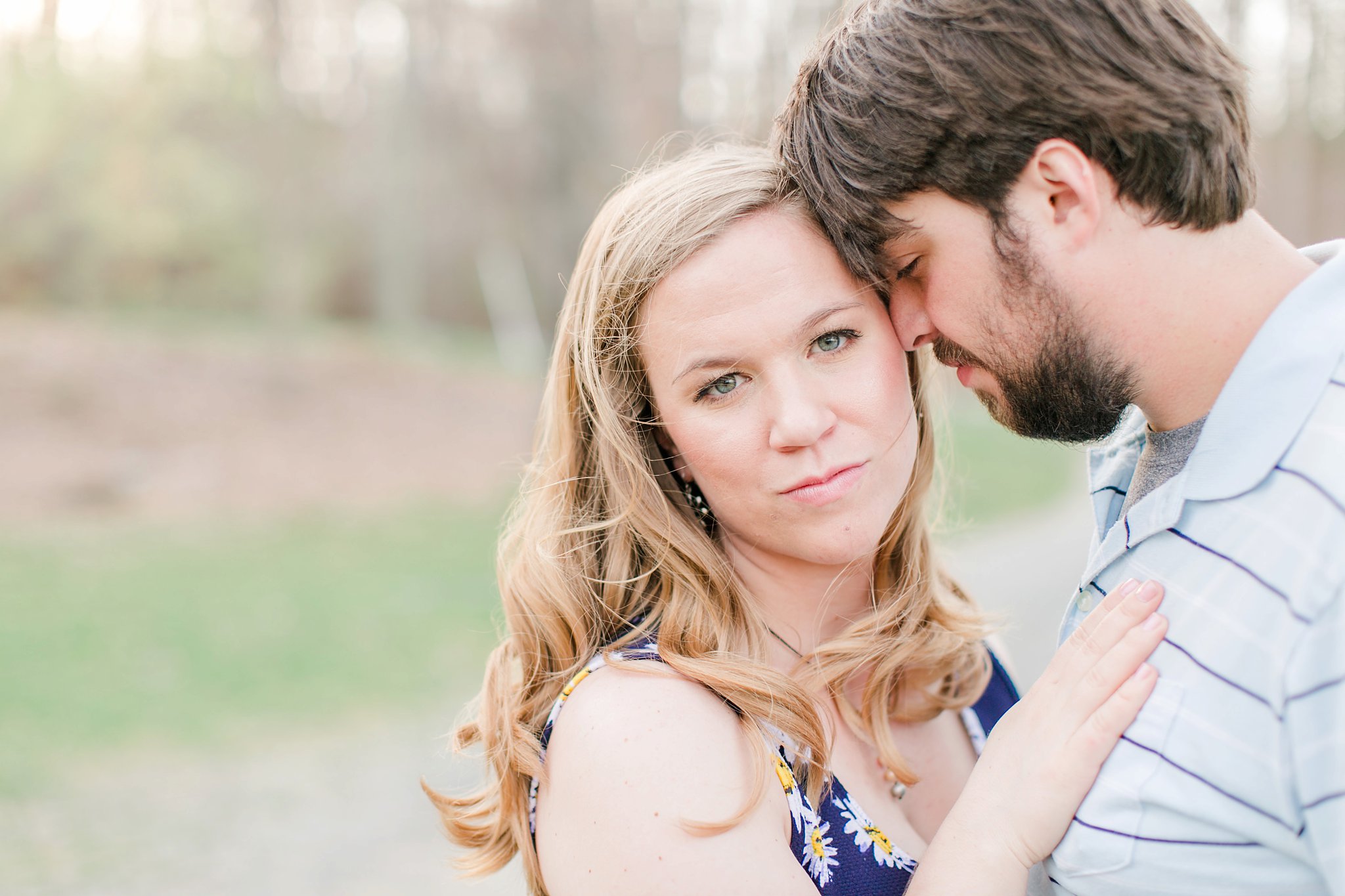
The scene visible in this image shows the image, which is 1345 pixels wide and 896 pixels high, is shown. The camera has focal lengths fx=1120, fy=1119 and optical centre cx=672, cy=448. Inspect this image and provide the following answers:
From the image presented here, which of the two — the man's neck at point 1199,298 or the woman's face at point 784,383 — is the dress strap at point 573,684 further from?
the man's neck at point 1199,298

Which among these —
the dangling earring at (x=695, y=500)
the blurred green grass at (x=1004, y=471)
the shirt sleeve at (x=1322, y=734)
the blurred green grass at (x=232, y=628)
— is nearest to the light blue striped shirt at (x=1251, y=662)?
the shirt sleeve at (x=1322, y=734)

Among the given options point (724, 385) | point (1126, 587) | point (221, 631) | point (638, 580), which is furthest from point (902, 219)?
point (221, 631)

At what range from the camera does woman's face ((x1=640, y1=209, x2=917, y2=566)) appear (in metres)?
2.20

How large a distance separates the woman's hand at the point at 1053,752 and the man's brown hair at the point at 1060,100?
2.32 ft

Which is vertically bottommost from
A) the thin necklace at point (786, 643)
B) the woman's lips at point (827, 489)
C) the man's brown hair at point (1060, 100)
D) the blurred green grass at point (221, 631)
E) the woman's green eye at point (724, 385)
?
the blurred green grass at point (221, 631)

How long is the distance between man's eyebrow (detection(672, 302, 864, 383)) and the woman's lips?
11.2 inches

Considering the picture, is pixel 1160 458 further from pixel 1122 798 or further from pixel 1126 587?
pixel 1122 798

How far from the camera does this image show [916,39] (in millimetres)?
1993

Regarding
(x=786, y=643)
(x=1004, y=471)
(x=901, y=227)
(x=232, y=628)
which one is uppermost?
(x=901, y=227)

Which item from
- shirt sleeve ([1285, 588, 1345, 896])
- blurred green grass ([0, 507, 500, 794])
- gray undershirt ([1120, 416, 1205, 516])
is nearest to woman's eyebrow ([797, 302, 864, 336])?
gray undershirt ([1120, 416, 1205, 516])

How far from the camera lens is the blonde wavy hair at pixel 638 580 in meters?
2.25

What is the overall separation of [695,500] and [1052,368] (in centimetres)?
86

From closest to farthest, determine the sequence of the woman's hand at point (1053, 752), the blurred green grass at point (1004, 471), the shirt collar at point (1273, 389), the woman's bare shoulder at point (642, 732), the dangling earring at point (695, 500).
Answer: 1. the shirt collar at point (1273, 389)
2. the woman's hand at point (1053, 752)
3. the woman's bare shoulder at point (642, 732)
4. the dangling earring at point (695, 500)
5. the blurred green grass at point (1004, 471)

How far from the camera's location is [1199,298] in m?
1.91
